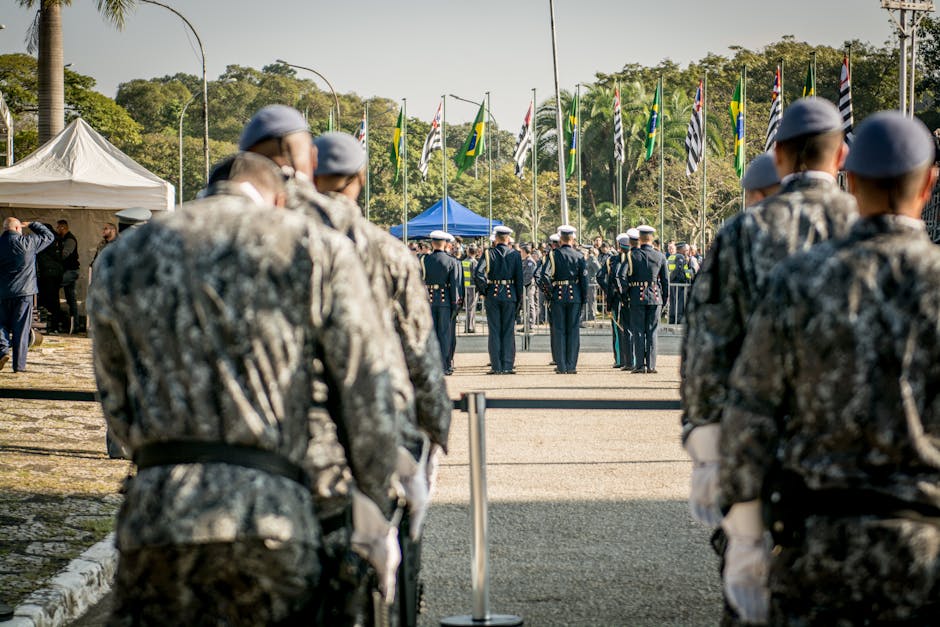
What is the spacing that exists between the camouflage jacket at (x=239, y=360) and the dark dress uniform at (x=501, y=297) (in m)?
16.2

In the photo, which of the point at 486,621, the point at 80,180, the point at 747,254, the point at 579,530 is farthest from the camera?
the point at 80,180

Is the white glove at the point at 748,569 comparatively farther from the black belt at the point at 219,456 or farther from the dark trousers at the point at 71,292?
the dark trousers at the point at 71,292

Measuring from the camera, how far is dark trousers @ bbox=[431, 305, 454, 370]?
19.3m

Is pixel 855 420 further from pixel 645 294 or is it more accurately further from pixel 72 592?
pixel 645 294

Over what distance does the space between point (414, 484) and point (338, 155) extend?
1.47 metres

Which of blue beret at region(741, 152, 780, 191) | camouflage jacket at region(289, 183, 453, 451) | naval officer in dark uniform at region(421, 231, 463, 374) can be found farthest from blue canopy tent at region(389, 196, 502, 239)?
camouflage jacket at region(289, 183, 453, 451)

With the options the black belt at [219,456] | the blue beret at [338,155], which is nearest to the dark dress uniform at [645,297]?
the blue beret at [338,155]

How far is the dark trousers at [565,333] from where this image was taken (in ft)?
62.8

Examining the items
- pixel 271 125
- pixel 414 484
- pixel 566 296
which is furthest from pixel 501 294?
pixel 271 125

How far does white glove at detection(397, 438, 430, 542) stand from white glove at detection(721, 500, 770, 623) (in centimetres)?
139

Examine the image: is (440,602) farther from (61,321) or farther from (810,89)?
(810,89)

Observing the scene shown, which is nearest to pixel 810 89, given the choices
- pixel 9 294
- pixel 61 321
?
pixel 61 321

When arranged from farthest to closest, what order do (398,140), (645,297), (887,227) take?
(398,140)
(645,297)
(887,227)

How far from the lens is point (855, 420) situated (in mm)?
2920
